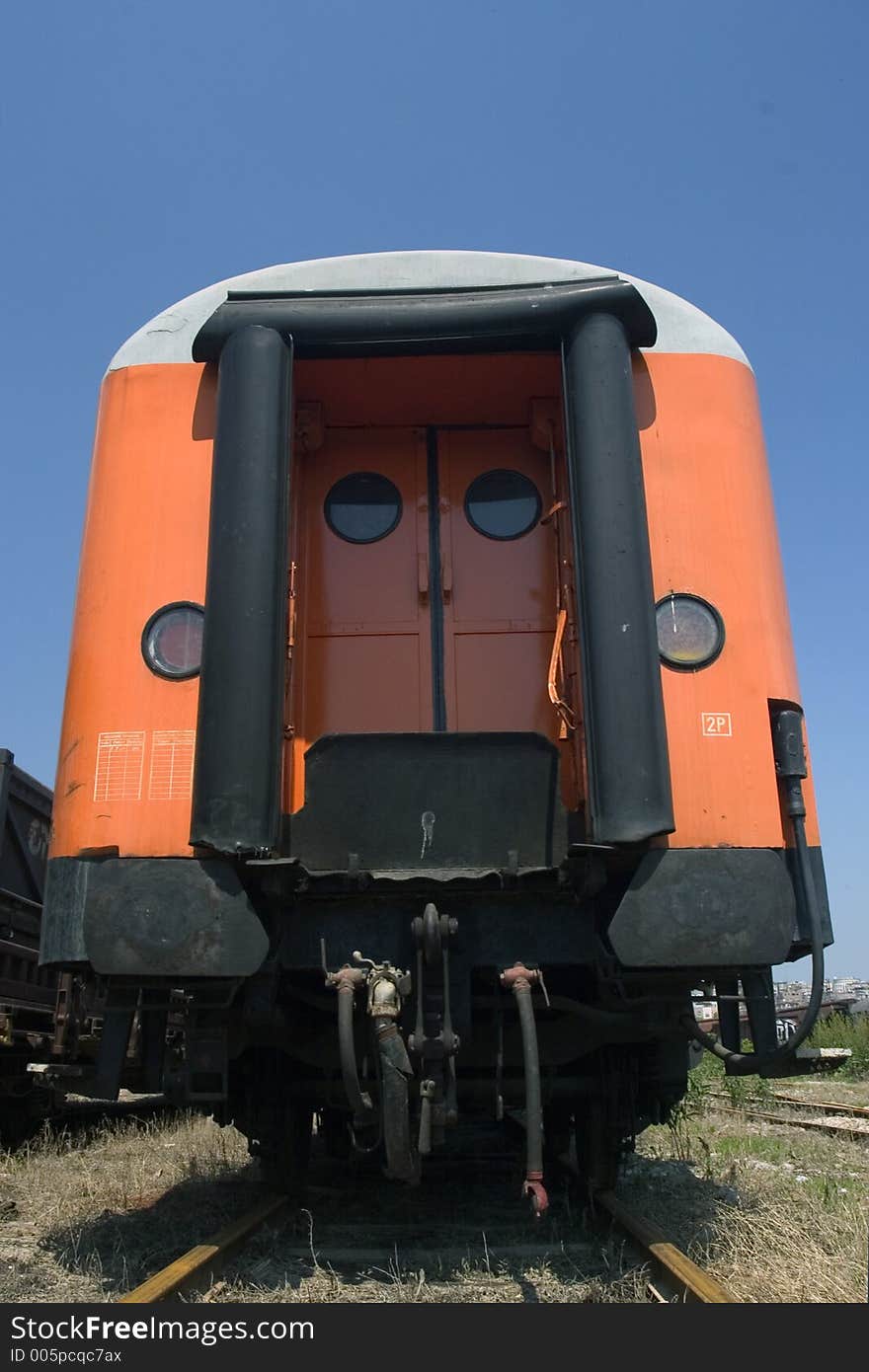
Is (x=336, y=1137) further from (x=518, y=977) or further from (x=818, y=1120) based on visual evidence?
(x=818, y=1120)

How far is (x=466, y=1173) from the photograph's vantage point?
241 inches

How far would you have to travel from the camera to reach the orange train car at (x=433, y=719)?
349 centimetres

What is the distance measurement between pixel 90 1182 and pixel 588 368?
496 cm

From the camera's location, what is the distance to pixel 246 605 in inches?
142

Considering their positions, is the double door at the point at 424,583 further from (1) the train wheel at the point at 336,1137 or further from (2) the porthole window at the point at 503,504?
(1) the train wheel at the point at 336,1137

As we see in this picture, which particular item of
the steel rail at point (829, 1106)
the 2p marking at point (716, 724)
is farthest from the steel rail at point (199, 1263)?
the steel rail at point (829, 1106)

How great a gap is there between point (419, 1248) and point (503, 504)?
119 inches

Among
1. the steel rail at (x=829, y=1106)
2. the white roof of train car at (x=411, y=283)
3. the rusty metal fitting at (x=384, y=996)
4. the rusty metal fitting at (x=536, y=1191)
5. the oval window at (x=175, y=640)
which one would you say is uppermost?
the white roof of train car at (x=411, y=283)

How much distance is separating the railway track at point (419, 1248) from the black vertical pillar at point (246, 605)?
140 cm
